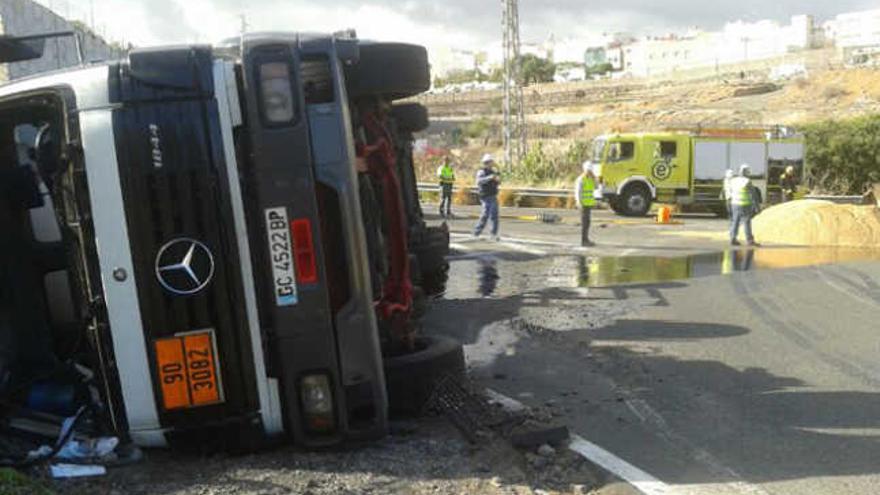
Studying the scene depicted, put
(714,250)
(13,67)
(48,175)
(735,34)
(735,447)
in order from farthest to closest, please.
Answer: (735,34), (714,250), (13,67), (735,447), (48,175)

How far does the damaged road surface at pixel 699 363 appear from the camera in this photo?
470cm

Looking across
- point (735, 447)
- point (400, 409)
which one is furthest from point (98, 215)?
point (735, 447)

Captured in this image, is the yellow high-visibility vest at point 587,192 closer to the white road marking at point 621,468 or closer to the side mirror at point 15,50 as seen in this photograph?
the side mirror at point 15,50

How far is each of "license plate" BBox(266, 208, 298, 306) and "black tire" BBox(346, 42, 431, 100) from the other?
4.12 ft

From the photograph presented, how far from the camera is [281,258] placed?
404 cm

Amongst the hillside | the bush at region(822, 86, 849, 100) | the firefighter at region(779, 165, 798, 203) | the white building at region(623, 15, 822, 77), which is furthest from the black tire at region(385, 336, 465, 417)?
the white building at region(623, 15, 822, 77)

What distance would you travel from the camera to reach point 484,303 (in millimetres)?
10039

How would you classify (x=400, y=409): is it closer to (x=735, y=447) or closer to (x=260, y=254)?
(x=260, y=254)

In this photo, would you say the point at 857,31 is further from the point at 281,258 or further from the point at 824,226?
the point at 281,258

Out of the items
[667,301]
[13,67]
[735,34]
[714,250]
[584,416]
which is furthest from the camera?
[735,34]

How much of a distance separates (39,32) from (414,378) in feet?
44.3

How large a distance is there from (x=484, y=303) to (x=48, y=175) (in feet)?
20.5

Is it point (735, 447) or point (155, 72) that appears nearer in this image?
point (155, 72)

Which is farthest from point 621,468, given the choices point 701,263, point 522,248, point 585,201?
point 585,201
